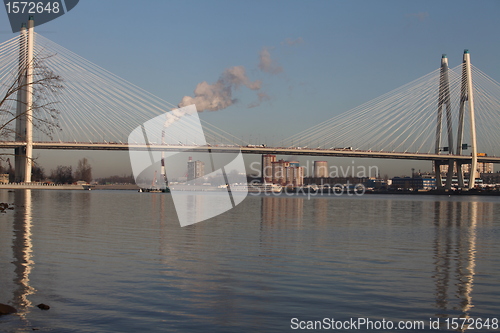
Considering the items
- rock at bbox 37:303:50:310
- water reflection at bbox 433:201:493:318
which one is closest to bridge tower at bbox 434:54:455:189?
water reflection at bbox 433:201:493:318

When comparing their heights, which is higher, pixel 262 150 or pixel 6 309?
pixel 262 150

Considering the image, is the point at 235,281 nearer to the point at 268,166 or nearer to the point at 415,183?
the point at 268,166

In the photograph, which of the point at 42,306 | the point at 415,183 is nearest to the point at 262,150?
the point at 42,306

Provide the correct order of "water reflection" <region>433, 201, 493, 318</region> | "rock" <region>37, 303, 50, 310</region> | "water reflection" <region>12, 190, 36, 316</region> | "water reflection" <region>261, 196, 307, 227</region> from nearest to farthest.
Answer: "rock" <region>37, 303, 50, 310</region>, "water reflection" <region>12, 190, 36, 316</region>, "water reflection" <region>433, 201, 493, 318</region>, "water reflection" <region>261, 196, 307, 227</region>

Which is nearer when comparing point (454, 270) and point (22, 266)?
point (22, 266)

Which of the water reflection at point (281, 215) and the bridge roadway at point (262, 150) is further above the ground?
the bridge roadway at point (262, 150)

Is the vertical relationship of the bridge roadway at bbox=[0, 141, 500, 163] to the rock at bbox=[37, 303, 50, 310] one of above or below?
above

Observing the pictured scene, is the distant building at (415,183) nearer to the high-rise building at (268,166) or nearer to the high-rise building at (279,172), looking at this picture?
the high-rise building at (279,172)

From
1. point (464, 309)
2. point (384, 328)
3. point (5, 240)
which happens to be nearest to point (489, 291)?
point (464, 309)

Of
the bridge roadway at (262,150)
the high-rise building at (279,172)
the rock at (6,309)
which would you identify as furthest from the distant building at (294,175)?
the rock at (6,309)

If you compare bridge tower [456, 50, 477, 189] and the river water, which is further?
bridge tower [456, 50, 477, 189]

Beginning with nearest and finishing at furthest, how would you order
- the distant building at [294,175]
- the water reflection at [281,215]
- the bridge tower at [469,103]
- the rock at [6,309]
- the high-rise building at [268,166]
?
the rock at [6,309] < the water reflection at [281,215] < the bridge tower at [469,103] < the high-rise building at [268,166] < the distant building at [294,175]

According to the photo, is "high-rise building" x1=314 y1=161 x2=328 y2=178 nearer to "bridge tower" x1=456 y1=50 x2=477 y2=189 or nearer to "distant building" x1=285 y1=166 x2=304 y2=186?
"distant building" x1=285 y1=166 x2=304 y2=186

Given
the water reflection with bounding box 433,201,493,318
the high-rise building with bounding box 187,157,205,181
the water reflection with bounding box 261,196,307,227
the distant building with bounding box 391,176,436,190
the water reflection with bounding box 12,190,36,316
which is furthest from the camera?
the distant building with bounding box 391,176,436,190
